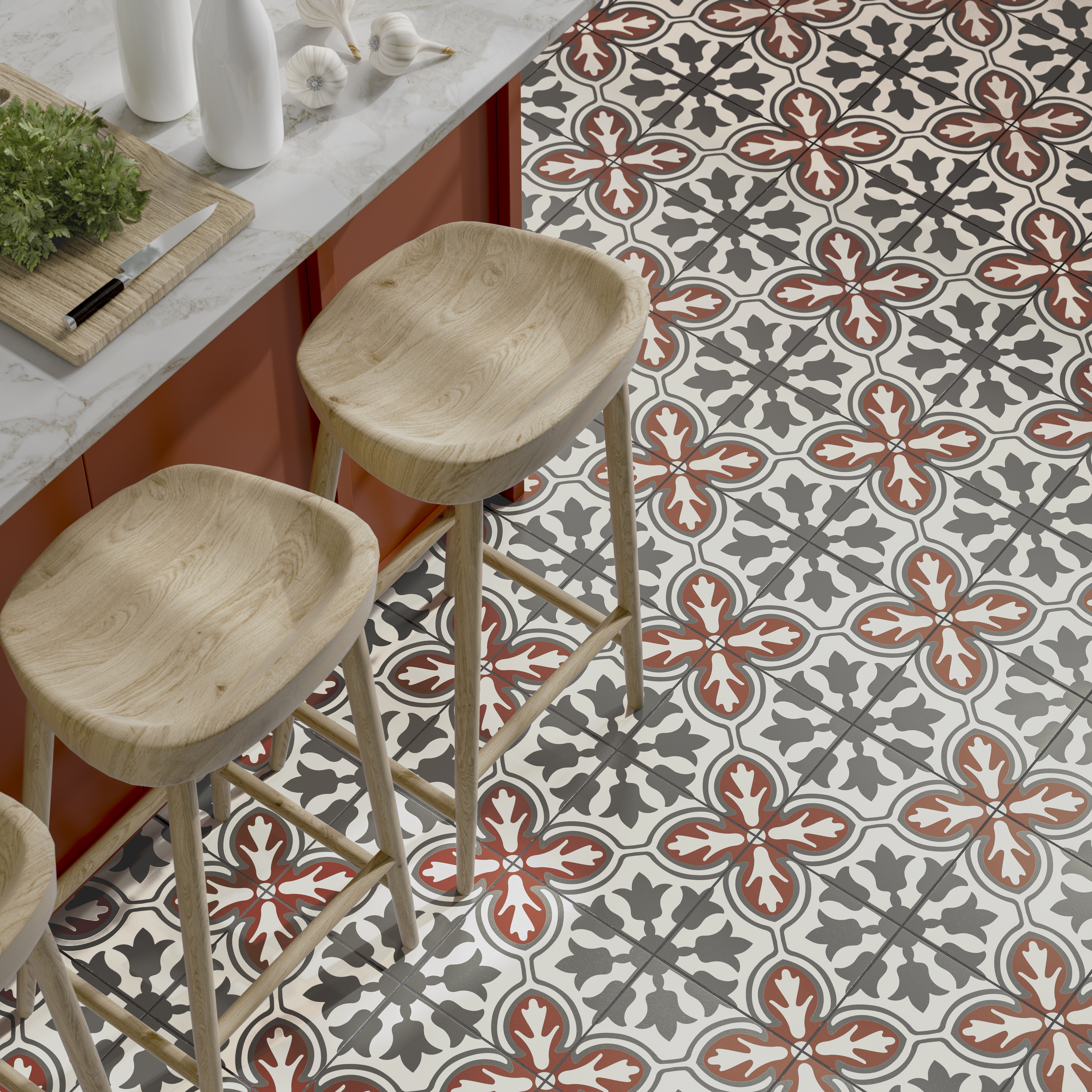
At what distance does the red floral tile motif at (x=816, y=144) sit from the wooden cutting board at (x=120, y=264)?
206 cm

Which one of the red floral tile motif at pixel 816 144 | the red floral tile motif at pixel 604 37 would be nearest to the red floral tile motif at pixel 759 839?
the red floral tile motif at pixel 816 144

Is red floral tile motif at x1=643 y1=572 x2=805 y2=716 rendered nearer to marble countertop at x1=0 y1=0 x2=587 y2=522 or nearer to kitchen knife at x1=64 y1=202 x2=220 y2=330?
marble countertop at x1=0 y1=0 x2=587 y2=522

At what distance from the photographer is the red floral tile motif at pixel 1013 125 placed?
3768 millimetres

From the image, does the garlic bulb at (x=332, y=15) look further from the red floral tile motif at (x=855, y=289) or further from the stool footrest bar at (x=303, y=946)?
the red floral tile motif at (x=855, y=289)

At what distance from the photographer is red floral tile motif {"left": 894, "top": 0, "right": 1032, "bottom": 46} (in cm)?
406

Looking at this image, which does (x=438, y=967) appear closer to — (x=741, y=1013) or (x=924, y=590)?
(x=741, y=1013)

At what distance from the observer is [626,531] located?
245 centimetres

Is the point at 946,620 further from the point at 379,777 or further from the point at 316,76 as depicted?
the point at 316,76

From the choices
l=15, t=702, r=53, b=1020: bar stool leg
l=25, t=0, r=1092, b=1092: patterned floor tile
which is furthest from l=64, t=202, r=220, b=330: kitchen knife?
l=25, t=0, r=1092, b=1092: patterned floor tile

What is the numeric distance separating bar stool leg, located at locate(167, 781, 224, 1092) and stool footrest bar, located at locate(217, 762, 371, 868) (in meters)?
0.32

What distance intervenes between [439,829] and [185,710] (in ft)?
3.27

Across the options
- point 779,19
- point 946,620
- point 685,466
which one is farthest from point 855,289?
point 779,19

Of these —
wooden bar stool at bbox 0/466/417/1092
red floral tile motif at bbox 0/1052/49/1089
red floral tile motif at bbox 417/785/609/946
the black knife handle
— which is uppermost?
the black knife handle

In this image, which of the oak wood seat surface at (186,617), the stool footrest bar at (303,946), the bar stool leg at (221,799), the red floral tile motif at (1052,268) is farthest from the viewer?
the red floral tile motif at (1052,268)
